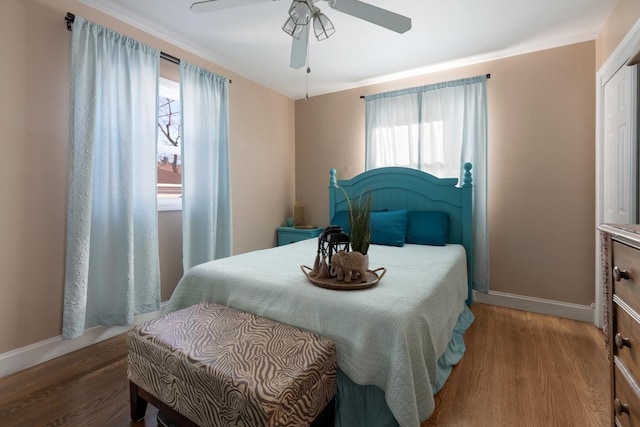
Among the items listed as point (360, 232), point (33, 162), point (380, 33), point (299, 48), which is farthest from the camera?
point (380, 33)

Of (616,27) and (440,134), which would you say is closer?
(616,27)

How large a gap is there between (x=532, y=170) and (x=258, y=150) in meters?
2.86

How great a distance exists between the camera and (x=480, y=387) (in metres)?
1.69

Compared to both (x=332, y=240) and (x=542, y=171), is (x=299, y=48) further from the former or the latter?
(x=542, y=171)

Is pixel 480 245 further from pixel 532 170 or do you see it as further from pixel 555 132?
pixel 555 132

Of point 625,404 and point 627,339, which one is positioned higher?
point 627,339

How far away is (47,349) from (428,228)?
2962mm

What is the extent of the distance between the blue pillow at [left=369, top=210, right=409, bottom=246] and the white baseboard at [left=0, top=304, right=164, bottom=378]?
2233mm

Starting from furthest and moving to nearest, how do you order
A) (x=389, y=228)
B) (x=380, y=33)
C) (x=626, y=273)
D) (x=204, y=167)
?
(x=204, y=167) → (x=389, y=228) → (x=380, y=33) → (x=626, y=273)

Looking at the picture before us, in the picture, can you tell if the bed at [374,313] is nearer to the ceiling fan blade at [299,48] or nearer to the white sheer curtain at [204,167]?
the white sheer curtain at [204,167]

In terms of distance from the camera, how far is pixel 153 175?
2445 mm

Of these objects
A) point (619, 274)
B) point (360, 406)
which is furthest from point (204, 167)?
point (619, 274)

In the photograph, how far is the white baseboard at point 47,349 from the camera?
1.82 metres

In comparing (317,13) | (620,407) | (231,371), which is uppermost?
(317,13)
